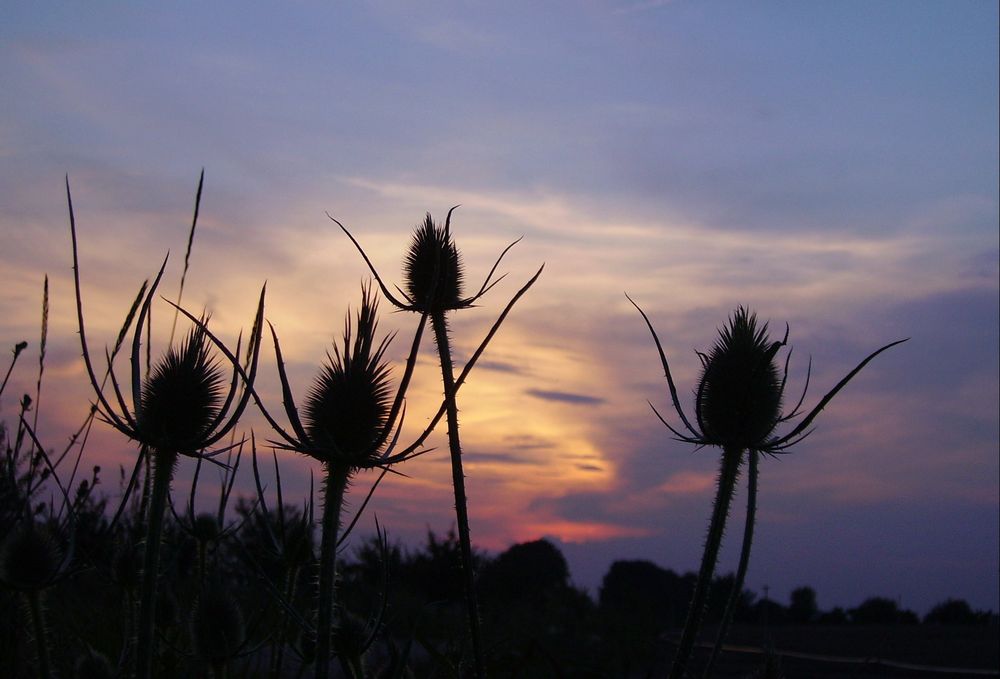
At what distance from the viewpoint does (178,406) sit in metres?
2.54

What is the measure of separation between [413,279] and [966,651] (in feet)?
20.9

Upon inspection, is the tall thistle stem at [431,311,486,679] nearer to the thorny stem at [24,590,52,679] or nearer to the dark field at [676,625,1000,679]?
the thorny stem at [24,590,52,679]

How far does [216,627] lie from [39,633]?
0.51 m

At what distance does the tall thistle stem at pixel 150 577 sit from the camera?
7.16 feet

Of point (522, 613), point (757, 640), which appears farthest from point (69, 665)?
point (522, 613)

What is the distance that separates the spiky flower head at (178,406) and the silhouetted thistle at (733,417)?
130cm

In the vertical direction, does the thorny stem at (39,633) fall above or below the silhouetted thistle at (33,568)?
below

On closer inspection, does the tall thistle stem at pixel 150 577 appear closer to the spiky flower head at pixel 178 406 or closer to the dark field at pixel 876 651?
the spiky flower head at pixel 178 406

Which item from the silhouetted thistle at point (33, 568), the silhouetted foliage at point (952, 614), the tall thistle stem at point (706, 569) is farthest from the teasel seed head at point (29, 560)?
the silhouetted foliage at point (952, 614)

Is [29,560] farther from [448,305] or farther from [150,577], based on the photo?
[448,305]

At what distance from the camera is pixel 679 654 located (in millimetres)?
2549

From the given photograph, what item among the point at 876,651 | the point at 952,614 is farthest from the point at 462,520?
the point at 952,614

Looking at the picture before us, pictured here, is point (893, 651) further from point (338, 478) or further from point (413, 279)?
point (338, 478)

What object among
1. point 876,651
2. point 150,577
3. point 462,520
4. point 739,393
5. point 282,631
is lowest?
point 876,651
